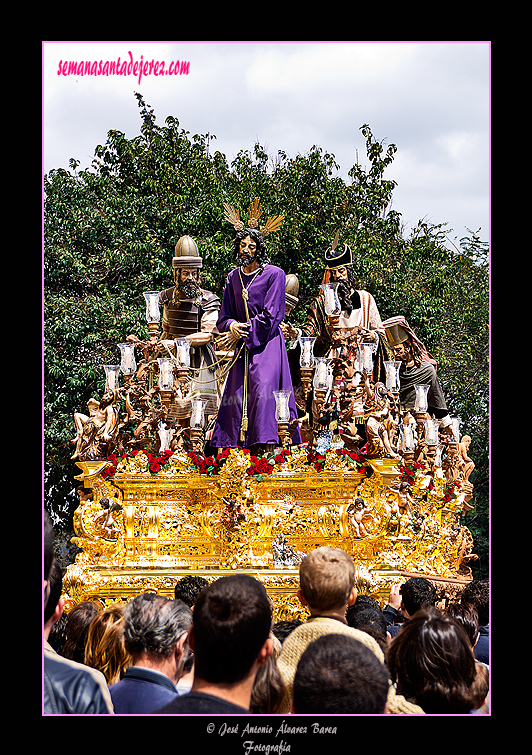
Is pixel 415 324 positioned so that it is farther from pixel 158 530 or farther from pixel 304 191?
pixel 158 530

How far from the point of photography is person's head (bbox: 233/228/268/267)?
34.9 feet

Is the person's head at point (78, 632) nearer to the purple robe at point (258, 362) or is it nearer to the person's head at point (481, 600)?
the person's head at point (481, 600)

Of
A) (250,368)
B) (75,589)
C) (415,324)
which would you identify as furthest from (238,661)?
(415,324)

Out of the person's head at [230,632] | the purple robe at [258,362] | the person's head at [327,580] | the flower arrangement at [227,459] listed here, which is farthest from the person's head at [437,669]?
the purple robe at [258,362]

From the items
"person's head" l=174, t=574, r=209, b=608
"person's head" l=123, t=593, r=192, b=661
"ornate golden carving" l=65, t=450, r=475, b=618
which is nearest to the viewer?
"person's head" l=123, t=593, r=192, b=661

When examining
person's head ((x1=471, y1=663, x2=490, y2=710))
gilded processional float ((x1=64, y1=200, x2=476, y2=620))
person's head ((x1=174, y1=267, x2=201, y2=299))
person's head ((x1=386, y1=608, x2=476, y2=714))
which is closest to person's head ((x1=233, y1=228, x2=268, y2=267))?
gilded processional float ((x1=64, y1=200, x2=476, y2=620))

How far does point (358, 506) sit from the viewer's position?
384 inches

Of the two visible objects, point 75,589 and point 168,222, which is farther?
point 168,222

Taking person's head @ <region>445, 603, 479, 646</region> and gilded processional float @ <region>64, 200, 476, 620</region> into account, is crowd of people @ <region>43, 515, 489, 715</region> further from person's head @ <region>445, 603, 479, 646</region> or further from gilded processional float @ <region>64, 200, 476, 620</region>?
gilded processional float @ <region>64, 200, 476, 620</region>

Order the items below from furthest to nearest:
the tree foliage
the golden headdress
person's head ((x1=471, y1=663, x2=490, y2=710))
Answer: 1. the tree foliage
2. the golden headdress
3. person's head ((x1=471, y1=663, x2=490, y2=710))

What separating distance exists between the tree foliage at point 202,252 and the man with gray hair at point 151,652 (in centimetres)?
1521
